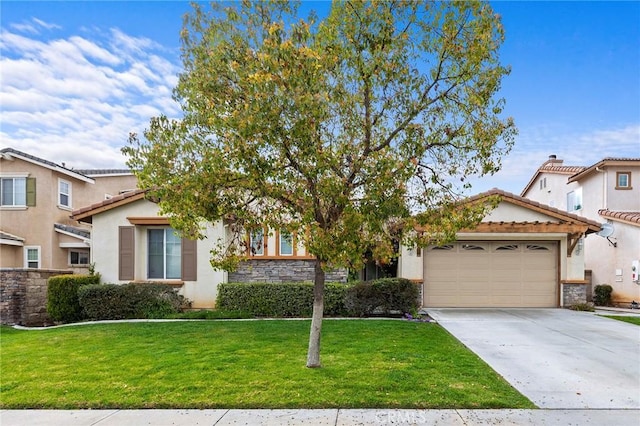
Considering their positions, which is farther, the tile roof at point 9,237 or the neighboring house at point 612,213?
the tile roof at point 9,237

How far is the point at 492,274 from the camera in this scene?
13836 mm

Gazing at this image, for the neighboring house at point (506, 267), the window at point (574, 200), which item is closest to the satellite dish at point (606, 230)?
the neighboring house at point (506, 267)

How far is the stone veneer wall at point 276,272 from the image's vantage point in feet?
43.1

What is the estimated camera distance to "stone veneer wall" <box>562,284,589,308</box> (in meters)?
13.5

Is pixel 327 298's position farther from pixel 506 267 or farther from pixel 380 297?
pixel 506 267

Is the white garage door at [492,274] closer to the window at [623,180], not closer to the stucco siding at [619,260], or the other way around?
the stucco siding at [619,260]

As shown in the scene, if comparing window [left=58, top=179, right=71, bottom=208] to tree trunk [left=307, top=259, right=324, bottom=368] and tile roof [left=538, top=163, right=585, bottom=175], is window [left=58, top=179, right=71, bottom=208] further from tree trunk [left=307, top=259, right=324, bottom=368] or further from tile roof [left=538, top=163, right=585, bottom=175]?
tile roof [left=538, top=163, right=585, bottom=175]

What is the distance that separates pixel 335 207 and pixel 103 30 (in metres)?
8.58

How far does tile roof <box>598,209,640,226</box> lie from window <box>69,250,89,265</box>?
22.8 m

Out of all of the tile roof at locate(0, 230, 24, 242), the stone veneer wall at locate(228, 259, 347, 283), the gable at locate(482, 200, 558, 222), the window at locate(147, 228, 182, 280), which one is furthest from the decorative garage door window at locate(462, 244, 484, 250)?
the tile roof at locate(0, 230, 24, 242)

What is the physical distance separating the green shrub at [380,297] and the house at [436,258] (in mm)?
1494

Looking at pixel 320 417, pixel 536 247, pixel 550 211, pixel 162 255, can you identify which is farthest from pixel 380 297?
pixel 320 417

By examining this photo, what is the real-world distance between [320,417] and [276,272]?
28.4 feet

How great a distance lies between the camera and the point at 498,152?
5902 mm
